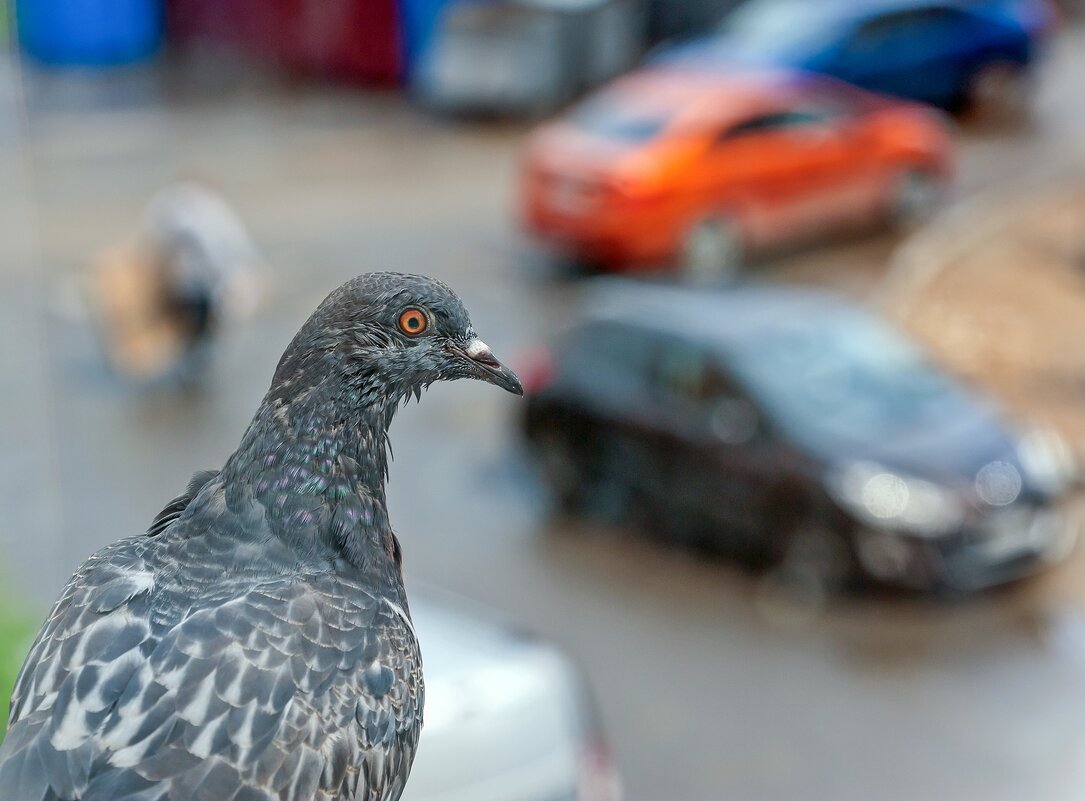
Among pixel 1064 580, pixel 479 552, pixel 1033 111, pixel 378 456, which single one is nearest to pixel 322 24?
pixel 1033 111

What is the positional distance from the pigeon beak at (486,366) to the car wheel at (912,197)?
49.7 ft

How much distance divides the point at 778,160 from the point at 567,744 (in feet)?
36.8

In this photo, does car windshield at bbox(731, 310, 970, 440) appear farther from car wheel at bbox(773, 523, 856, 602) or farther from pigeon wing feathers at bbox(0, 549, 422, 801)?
pigeon wing feathers at bbox(0, 549, 422, 801)

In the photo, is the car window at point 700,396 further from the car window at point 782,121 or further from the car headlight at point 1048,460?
the car window at point 782,121

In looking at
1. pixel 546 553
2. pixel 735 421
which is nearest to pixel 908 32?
pixel 735 421

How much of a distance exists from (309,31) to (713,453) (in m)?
17.7

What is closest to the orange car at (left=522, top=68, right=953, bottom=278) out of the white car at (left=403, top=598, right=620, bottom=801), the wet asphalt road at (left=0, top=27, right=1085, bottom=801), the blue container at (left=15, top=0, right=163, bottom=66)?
the wet asphalt road at (left=0, top=27, right=1085, bottom=801)

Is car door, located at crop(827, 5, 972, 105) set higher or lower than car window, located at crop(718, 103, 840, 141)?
lower

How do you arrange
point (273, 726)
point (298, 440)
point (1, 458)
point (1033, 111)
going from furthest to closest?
point (1033, 111), point (1, 458), point (298, 440), point (273, 726)

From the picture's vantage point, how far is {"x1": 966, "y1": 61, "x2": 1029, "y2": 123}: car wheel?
874 inches

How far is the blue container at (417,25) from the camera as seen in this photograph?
24.4m

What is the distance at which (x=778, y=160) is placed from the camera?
1694cm

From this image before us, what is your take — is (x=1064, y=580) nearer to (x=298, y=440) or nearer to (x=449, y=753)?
(x=449, y=753)

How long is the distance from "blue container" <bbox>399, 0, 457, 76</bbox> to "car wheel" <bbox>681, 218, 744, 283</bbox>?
9.20 m
